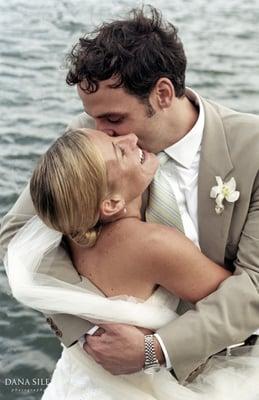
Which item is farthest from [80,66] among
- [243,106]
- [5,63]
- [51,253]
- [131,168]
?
[5,63]

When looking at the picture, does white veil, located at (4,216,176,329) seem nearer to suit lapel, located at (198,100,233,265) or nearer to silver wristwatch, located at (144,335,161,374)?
silver wristwatch, located at (144,335,161,374)

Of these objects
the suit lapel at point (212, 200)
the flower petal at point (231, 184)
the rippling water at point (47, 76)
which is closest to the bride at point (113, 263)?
the suit lapel at point (212, 200)

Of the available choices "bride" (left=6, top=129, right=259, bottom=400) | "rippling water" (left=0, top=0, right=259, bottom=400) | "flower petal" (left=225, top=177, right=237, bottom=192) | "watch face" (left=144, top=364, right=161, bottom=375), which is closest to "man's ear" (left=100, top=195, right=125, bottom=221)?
"bride" (left=6, top=129, right=259, bottom=400)

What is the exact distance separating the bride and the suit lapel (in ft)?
0.42

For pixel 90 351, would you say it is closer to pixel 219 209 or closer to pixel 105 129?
pixel 219 209

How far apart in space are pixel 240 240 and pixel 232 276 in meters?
0.15

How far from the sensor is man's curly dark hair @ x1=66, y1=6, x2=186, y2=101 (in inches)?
109

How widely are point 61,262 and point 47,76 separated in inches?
192

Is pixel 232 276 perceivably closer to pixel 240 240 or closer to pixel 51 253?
pixel 240 240

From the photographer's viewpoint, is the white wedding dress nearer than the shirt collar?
Yes

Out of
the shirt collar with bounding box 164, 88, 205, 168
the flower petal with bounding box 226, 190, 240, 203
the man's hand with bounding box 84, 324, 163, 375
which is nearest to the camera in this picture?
the man's hand with bounding box 84, 324, 163, 375

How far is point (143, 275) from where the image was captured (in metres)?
2.64

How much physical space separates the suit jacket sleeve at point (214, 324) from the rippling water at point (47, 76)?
1774 mm

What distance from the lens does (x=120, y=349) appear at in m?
2.64
